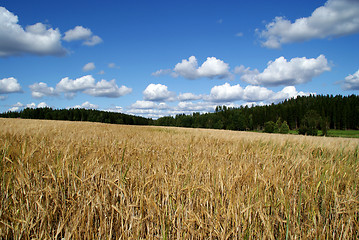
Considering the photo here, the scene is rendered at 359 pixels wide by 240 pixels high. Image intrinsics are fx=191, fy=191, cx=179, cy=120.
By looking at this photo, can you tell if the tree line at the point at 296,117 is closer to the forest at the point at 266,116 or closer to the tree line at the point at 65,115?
the forest at the point at 266,116

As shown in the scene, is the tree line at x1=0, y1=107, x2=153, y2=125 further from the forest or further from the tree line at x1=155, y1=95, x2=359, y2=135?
the tree line at x1=155, y1=95, x2=359, y2=135

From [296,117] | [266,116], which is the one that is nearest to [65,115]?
[266,116]

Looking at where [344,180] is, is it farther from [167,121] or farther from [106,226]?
[167,121]

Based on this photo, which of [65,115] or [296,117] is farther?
[65,115]

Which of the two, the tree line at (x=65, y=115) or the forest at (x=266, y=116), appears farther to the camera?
the tree line at (x=65, y=115)

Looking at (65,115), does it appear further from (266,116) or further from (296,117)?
(296,117)

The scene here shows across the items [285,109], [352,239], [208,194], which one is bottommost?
[352,239]

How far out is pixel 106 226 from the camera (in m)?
A: 1.65

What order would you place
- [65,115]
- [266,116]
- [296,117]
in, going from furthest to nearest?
1. [65,115]
2. [266,116]
3. [296,117]

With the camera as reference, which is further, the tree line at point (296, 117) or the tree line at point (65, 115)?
the tree line at point (65, 115)

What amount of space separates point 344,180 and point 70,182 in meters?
3.61

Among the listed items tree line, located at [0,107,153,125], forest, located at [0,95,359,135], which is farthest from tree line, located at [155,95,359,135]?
tree line, located at [0,107,153,125]

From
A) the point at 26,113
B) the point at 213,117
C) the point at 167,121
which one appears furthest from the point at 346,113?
the point at 26,113

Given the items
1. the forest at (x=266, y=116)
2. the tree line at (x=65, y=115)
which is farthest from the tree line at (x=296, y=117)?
the tree line at (x=65, y=115)
